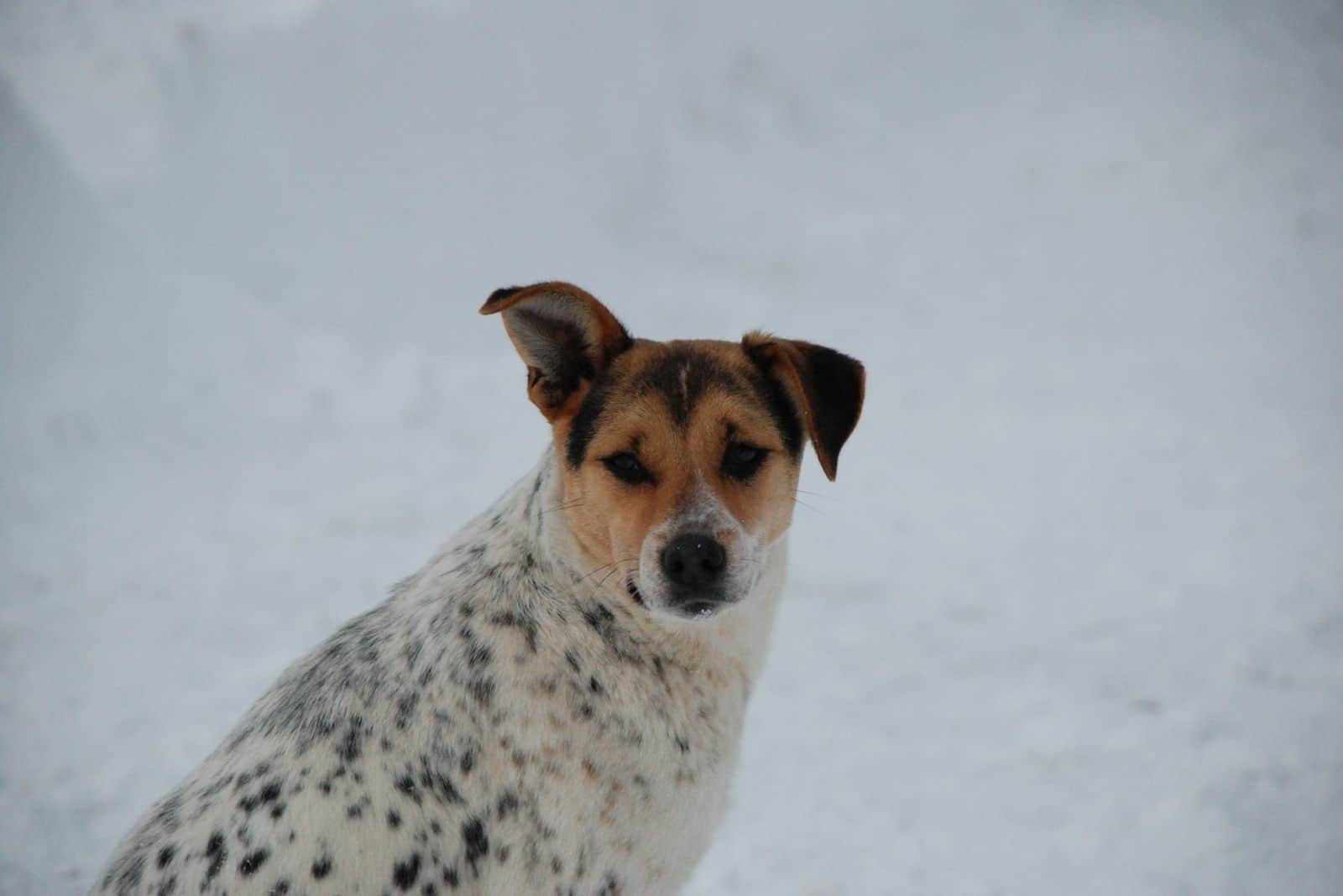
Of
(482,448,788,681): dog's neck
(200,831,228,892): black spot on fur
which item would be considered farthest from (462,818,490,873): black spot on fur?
(482,448,788,681): dog's neck

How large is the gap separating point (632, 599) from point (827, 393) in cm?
106

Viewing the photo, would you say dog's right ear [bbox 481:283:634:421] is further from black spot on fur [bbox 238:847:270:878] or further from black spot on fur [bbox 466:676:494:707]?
black spot on fur [bbox 238:847:270:878]

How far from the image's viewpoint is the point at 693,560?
3207 mm

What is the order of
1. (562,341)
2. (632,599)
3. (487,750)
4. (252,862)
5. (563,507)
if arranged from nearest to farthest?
(252,862), (487,750), (632,599), (563,507), (562,341)

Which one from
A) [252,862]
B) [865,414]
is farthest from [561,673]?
[865,414]

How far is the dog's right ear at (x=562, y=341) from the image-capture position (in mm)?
3494

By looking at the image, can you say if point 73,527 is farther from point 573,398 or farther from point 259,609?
point 573,398

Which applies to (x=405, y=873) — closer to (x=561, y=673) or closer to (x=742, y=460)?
(x=561, y=673)

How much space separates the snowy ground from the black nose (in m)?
2.34

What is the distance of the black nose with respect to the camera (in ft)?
10.5

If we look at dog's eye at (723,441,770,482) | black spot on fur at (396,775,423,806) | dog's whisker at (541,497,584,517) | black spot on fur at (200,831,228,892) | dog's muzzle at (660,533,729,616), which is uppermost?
dog's eye at (723,441,770,482)

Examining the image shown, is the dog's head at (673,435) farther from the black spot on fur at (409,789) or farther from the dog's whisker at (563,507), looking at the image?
the black spot on fur at (409,789)

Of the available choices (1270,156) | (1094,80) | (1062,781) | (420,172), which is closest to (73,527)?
(420,172)

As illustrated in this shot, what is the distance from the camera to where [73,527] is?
8.28m
